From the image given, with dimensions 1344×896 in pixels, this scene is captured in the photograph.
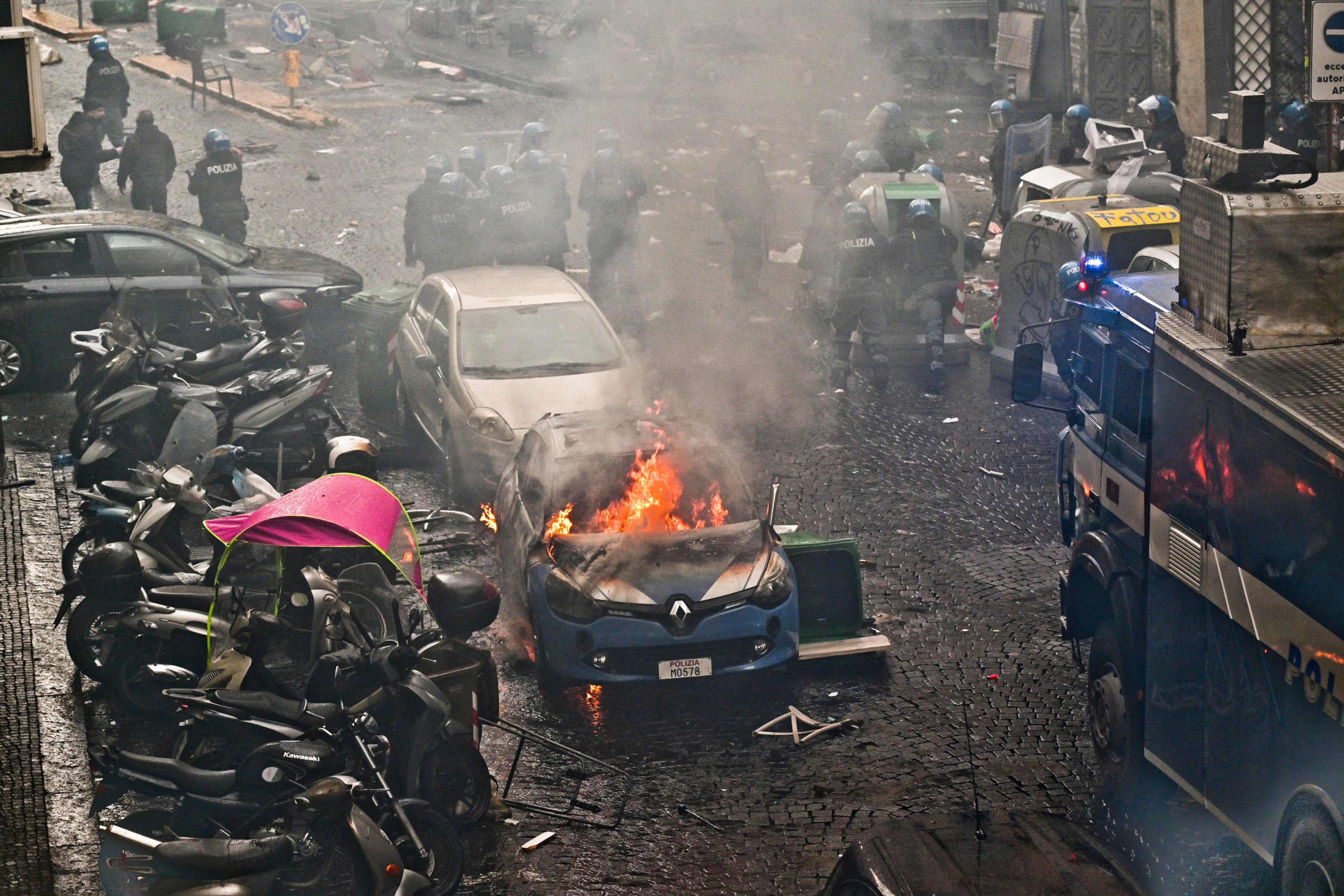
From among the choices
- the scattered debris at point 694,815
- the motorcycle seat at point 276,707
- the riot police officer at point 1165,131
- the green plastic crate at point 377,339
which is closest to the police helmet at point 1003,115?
the riot police officer at point 1165,131

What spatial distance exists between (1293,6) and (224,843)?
17899 mm

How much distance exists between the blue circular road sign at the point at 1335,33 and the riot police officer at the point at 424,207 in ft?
27.9

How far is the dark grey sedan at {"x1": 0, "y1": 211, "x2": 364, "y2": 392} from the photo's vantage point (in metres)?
13.3

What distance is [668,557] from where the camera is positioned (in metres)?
8.17

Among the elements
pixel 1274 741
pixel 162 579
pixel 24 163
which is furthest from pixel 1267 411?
pixel 24 163

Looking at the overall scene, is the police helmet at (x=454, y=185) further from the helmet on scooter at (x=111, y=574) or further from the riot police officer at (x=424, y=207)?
the helmet on scooter at (x=111, y=574)

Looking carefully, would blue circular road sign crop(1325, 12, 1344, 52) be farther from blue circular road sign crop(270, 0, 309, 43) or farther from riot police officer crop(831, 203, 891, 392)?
blue circular road sign crop(270, 0, 309, 43)

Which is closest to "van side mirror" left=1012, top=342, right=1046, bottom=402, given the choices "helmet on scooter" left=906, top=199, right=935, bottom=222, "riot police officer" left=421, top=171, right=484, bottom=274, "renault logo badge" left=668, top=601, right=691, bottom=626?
"renault logo badge" left=668, top=601, right=691, bottom=626

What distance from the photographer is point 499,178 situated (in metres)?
15.3

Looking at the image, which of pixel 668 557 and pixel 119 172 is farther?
pixel 119 172

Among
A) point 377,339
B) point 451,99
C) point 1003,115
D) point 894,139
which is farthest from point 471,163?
point 451,99

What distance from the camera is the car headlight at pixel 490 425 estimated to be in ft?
34.6

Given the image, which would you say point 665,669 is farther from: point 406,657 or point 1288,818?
point 1288,818

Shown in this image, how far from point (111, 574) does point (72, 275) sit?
6.22 m
